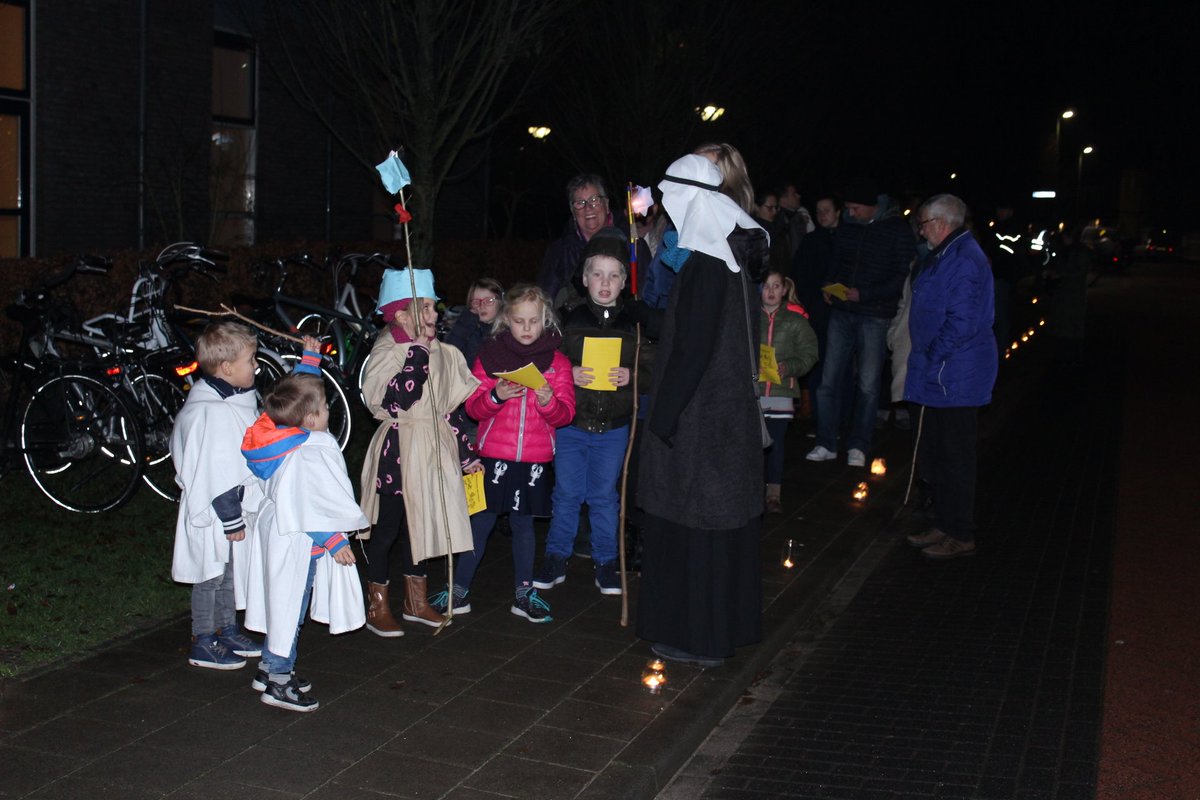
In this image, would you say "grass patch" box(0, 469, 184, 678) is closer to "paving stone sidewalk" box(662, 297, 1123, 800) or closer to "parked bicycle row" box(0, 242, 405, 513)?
"parked bicycle row" box(0, 242, 405, 513)

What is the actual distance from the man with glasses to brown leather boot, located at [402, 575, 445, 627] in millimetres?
1791

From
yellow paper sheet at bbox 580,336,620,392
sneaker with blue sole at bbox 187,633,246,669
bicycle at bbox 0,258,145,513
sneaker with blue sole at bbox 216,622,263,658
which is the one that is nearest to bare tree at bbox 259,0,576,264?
bicycle at bbox 0,258,145,513

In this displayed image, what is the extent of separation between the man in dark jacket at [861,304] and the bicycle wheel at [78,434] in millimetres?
5581

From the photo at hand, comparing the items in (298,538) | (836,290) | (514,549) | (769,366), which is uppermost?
(836,290)

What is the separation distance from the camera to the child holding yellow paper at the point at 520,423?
250 inches

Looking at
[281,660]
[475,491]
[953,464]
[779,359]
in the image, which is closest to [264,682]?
[281,660]

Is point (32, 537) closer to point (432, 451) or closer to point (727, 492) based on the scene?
point (432, 451)

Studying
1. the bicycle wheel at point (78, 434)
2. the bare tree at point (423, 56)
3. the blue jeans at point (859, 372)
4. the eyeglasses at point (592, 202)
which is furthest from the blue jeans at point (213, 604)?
the bare tree at point (423, 56)

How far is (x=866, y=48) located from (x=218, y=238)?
22328 mm

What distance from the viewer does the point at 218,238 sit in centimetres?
1620

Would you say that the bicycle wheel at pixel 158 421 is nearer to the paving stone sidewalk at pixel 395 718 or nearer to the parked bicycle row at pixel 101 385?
the parked bicycle row at pixel 101 385

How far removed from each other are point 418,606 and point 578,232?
2.52 meters

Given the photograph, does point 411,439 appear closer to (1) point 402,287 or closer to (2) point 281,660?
(1) point 402,287

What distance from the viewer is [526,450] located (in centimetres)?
652
